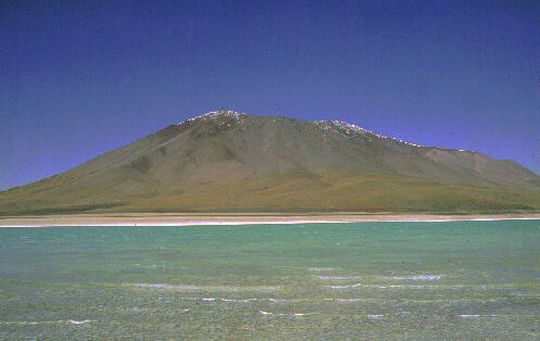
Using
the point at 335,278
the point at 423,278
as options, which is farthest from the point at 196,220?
the point at 423,278

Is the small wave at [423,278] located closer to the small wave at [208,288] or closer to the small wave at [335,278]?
the small wave at [335,278]

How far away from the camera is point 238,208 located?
12719 centimetres

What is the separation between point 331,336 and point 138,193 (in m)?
167

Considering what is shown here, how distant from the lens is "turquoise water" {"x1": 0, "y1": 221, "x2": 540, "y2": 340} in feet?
37.0

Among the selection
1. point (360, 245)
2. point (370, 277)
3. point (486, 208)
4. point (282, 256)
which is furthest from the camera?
point (486, 208)

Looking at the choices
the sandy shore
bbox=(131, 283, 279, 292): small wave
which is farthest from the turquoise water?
the sandy shore

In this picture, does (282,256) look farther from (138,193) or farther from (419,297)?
(138,193)

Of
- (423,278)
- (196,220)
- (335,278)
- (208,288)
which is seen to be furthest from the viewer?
(196,220)

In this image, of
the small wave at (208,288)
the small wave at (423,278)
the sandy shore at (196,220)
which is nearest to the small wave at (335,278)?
the small wave at (423,278)

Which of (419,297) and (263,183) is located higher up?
(263,183)

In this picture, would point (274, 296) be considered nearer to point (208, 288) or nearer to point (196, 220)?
point (208, 288)

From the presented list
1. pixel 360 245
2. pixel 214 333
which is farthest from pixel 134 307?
pixel 360 245

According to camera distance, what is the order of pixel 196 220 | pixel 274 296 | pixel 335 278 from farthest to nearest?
pixel 196 220
pixel 335 278
pixel 274 296

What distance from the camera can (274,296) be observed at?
1498 cm
